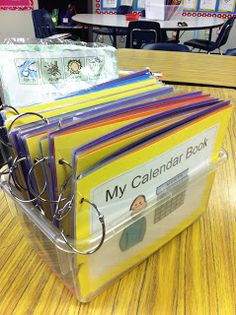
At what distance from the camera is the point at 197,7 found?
16.7ft

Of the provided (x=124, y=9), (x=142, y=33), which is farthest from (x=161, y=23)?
(x=124, y=9)

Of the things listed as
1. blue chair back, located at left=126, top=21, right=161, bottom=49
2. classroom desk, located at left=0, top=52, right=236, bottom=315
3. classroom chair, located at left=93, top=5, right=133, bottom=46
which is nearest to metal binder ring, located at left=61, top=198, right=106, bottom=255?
classroom desk, located at left=0, top=52, right=236, bottom=315

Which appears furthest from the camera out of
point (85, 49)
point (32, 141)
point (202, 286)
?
point (85, 49)

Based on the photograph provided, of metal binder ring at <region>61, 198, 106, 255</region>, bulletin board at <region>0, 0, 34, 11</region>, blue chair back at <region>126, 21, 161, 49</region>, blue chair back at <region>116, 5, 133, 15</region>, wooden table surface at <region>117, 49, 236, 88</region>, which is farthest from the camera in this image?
blue chair back at <region>116, 5, 133, 15</region>

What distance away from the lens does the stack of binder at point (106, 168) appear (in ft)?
1.17

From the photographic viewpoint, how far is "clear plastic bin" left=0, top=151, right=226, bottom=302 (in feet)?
1.33

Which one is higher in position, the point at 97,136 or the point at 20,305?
the point at 97,136

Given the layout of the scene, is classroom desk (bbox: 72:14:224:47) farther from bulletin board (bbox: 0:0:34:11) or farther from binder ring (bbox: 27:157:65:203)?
binder ring (bbox: 27:157:65:203)

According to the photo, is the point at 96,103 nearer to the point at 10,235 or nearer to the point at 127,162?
the point at 127,162

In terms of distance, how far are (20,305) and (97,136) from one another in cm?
28

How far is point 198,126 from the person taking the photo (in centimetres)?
44

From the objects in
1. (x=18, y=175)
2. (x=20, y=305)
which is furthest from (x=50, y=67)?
(x=20, y=305)

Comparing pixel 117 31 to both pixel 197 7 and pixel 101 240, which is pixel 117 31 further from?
pixel 101 240

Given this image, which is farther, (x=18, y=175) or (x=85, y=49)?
(x=85, y=49)
